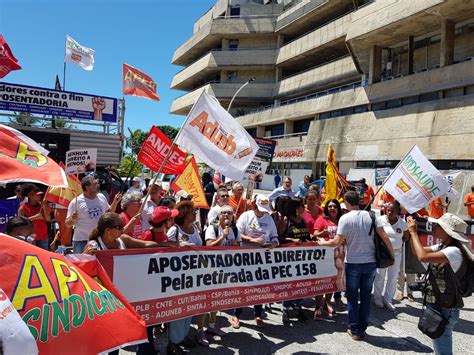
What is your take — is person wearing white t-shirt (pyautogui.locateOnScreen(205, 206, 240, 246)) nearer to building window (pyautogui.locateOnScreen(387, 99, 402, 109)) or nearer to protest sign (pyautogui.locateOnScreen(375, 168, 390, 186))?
protest sign (pyautogui.locateOnScreen(375, 168, 390, 186))

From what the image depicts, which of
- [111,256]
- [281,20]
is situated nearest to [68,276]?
[111,256]

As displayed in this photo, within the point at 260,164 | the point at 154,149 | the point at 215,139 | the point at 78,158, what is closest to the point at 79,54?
the point at 78,158

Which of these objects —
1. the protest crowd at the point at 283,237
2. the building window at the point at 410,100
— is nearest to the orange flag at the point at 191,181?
the protest crowd at the point at 283,237

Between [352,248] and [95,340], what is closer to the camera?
[95,340]

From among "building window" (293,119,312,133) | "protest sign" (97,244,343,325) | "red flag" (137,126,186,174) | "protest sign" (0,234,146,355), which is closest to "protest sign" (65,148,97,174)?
"red flag" (137,126,186,174)

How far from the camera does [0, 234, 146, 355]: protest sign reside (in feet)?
6.61

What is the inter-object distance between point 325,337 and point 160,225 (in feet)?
8.07

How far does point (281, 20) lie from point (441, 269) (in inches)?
1633

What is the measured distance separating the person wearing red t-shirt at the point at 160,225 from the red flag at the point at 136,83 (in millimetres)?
10696

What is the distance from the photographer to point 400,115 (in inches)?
958

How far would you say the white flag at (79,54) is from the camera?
1705cm

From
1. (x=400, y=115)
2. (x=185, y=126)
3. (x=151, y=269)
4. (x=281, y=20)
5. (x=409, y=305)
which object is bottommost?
(x=409, y=305)

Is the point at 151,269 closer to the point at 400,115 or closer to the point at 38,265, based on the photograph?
the point at 38,265

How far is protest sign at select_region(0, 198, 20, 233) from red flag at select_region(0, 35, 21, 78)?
3.21 metres
